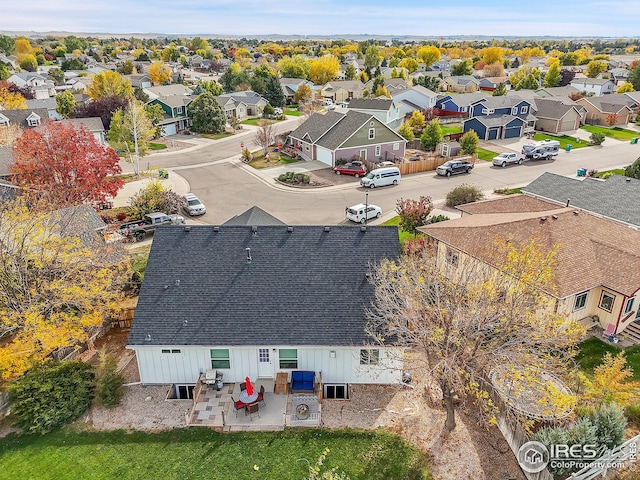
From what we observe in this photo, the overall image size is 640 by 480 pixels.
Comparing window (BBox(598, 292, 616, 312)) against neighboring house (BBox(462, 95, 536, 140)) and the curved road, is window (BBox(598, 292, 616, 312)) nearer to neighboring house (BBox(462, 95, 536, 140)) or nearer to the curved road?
the curved road

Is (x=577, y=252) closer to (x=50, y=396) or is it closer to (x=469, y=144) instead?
(x=50, y=396)

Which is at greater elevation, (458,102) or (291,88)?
(458,102)

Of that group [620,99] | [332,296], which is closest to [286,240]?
[332,296]

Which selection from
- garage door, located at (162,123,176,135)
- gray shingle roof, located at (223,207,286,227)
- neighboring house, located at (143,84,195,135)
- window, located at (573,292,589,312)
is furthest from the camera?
neighboring house, located at (143,84,195,135)

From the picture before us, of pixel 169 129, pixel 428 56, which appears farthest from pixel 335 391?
pixel 428 56

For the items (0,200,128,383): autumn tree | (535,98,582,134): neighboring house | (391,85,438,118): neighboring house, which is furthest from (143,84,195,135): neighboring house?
(535,98,582,134): neighboring house

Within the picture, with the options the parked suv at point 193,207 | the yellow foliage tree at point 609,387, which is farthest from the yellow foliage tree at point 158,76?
the yellow foliage tree at point 609,387
